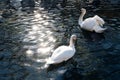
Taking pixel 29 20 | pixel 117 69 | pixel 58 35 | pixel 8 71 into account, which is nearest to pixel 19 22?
pixel 29 20

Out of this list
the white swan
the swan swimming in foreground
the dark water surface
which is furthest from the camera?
the white swan

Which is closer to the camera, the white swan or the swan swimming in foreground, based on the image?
the swan swimming in foreground

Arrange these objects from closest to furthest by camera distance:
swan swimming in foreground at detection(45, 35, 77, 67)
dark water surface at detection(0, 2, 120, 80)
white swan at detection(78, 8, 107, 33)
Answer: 1. dark water surface at detection(0, 2, 120, 80)
2. swan swimming in foreground at detection(45, 35, 77, 67)
3. white swan at detection(78, 8, 107, 33)

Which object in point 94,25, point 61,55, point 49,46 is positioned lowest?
point 49,46

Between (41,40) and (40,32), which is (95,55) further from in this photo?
(40,32)

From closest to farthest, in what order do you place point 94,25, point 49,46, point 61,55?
point 61,55
point 49,46
point 94,25

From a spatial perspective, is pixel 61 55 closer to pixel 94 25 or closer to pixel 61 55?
pixel 61 55

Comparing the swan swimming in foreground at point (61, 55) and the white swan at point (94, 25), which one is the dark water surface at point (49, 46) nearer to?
the swan swimming in foreground at point (61, 55)

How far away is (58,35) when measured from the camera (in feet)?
71.8

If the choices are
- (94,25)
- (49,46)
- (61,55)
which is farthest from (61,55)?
(94,25)

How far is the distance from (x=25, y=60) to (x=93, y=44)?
4876mm

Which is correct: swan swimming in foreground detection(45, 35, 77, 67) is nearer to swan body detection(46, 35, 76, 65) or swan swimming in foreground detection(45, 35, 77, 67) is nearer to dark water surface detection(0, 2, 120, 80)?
swan body detection(46, 35, 76, 65)

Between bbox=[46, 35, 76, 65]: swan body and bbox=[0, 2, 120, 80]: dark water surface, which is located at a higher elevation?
bbox=[46, 35, 76, 65]: swan body

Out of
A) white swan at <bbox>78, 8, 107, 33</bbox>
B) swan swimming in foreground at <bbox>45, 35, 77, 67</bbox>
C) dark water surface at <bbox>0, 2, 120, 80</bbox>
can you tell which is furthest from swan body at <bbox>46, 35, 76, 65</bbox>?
white swan at <bbox>78, 8, 107, 33</bbox>
